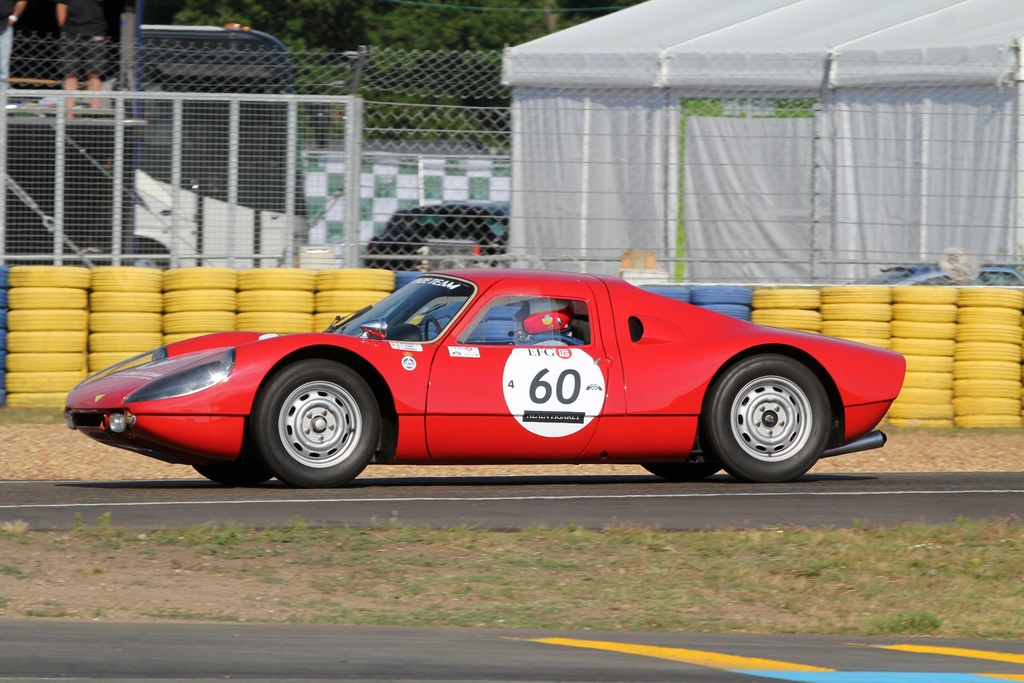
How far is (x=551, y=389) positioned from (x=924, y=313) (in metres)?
5.62

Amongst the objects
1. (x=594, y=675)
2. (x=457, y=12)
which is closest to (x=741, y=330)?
(x=594, y=675)

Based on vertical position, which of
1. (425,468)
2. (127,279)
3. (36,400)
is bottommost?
(425,468)

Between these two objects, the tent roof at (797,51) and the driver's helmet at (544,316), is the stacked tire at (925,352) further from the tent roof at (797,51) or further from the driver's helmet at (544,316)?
the driver's helmet at (544,316)

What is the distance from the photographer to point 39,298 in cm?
1227

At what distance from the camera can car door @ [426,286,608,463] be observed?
7.76 metres

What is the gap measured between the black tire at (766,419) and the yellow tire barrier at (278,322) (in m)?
4.97

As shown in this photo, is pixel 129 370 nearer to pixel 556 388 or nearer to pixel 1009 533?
pixel 556 388

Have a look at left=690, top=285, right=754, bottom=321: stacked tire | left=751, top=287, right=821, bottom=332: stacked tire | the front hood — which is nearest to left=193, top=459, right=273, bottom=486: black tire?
the front hood

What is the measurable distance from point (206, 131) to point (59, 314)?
1981mm

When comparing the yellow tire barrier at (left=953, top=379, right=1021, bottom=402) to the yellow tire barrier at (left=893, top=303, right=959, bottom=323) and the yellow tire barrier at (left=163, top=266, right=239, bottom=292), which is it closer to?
the yellow tire barrier at (left=893, top=303, right=959, bottom=323)

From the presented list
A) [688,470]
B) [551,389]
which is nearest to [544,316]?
[551,389]

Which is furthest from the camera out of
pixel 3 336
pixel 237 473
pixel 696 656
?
pixel 3 336

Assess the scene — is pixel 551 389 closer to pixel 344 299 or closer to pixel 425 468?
pixel 425 468

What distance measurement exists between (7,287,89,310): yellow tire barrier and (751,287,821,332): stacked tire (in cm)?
561
